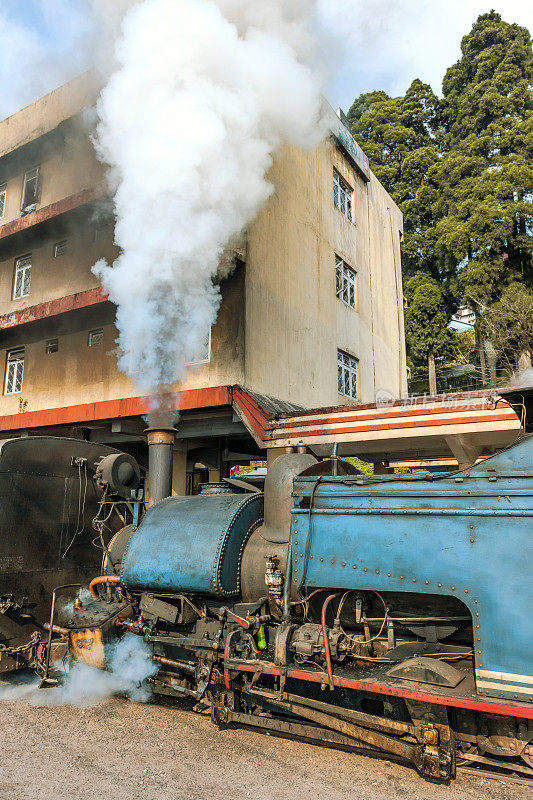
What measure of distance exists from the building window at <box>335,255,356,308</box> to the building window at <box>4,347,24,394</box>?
342 inches

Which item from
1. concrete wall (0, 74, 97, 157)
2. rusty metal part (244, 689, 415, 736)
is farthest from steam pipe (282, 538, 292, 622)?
concrete wall (0, 74, 97, 157)

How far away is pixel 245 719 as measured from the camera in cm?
461

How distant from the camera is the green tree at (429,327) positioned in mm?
23812

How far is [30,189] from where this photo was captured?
15555 millimetres

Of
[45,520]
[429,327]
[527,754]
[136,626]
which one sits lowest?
[527,754]

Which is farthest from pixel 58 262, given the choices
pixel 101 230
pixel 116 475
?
pixel 116 475

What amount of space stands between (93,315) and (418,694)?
1151cm

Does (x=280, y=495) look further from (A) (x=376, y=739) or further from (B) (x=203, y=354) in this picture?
(B) (x=203, y=354)

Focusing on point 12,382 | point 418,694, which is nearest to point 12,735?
point 418,694

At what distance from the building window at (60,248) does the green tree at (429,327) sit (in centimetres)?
1489

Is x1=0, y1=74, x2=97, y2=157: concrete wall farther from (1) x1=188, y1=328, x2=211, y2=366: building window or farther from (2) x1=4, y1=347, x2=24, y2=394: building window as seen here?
(1) x1=188, y1=328, x2=211, y2=366: building window

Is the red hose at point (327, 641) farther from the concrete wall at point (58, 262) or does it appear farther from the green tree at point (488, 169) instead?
the green tree at point (488, 169)

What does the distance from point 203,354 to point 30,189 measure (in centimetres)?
835

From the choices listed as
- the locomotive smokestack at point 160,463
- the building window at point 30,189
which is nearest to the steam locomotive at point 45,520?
the locomotive smokestack at point 160,463
